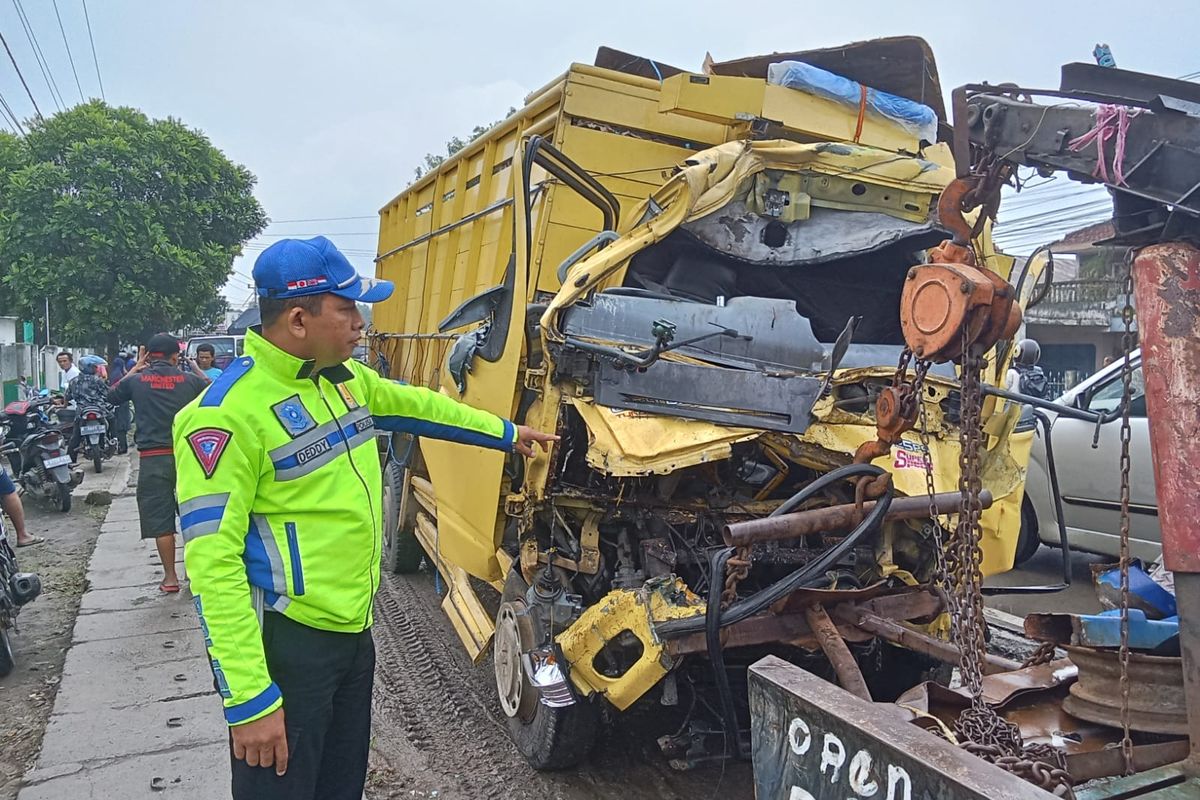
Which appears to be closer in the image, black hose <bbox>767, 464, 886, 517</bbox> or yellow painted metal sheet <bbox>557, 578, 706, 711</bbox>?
black hose <bbox>767, 464, 886, 517</bbox>

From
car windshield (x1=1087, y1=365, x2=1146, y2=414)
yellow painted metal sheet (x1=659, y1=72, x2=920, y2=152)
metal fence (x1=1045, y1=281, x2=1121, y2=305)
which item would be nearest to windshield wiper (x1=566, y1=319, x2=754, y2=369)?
yellow painted metal sheet (x1=659, y1=72, x2=920, y2=152)

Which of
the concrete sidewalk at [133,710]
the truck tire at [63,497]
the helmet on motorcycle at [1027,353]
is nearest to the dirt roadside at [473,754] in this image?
the concrete sidewalk at [133,710]

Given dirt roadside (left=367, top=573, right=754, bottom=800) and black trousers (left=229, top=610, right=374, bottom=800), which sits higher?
black trousers (left=229, top=610, right=374, bottom=800)

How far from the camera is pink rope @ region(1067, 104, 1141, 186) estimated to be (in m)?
1.64

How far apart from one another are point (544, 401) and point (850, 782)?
6.74ft

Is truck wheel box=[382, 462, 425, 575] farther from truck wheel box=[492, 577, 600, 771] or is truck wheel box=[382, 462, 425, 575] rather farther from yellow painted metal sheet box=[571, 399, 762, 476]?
yellow painted metal sheet box=[571, 399, 762, 476]

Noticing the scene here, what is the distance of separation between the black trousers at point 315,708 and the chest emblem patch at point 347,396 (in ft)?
1.90

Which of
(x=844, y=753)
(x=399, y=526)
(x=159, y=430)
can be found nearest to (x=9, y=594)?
(x=159, y=430)

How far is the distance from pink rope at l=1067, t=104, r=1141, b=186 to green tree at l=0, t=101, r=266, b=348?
19.9 metres

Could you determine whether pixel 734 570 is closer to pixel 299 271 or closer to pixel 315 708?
pixel 315 708

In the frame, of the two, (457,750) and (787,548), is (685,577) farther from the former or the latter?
(457,750)

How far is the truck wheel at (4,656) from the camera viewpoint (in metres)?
4.43

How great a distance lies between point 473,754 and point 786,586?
1752mm

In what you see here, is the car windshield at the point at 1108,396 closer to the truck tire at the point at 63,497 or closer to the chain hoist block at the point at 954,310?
the chain hoist block at the point at 954,310
